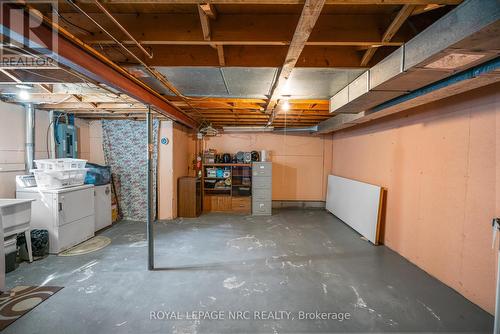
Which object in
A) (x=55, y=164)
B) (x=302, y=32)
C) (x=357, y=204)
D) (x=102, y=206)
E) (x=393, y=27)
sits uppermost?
(x=393, y=27)

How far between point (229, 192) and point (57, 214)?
3606 millimetres

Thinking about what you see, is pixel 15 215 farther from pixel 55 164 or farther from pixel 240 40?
pixel 240 40

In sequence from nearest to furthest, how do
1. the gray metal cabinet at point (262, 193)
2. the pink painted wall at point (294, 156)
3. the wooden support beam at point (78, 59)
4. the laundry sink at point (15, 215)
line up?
1. the wooden support beam at point (78, 59)
2. the laundry sink at point (15, 215)
3. the gray metal cabinet at point (262, 193)
4. the pink painted wall at point (294, 156)

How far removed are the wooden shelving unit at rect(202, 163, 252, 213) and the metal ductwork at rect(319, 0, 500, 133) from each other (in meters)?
3.88

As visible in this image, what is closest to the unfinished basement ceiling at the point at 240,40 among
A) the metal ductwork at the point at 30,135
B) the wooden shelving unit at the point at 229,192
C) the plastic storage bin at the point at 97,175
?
the metal ductwork at the point at 30,135

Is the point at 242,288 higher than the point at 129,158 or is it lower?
lower

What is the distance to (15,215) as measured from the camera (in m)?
2.61

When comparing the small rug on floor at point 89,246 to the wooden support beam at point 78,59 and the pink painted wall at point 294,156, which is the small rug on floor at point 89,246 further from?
the pink painted wall at point 294,156

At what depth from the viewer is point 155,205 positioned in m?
4.90

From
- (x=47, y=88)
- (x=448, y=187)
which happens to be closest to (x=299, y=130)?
(x=448, y=187)

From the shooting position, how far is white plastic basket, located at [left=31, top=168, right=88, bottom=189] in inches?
122

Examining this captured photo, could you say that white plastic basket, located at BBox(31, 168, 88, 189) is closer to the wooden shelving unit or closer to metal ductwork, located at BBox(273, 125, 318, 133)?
the wooden shelving unit

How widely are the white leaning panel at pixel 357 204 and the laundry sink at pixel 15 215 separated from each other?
4987 millimetres

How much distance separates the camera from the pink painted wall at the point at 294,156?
6211mm
